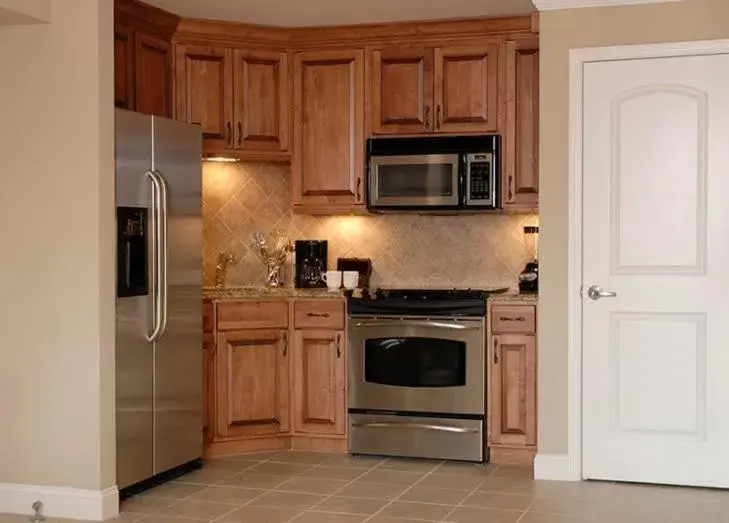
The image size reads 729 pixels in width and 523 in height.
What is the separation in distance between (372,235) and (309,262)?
1.39ft

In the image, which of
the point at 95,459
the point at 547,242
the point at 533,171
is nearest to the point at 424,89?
the point at 533,171

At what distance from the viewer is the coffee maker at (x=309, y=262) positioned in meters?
6.32

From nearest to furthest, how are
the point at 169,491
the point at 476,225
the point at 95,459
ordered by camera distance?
the point at 95,459 < the point at 169,491 < the point at 476,225

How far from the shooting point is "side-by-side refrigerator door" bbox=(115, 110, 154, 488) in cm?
466

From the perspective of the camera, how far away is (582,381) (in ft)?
16.8

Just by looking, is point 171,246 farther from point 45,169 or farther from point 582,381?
point 582,381

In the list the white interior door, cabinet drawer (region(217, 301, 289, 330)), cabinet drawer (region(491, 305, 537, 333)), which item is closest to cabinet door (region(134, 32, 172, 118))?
cabinet drawer (region(217, 301, 289, 330))

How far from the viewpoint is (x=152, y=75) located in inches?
220

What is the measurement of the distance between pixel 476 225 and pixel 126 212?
227 cm

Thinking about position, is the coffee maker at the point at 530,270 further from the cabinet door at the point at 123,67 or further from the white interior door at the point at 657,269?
the cabinet door at the point at 123,67

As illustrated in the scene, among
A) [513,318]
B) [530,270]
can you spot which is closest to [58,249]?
[513,318]

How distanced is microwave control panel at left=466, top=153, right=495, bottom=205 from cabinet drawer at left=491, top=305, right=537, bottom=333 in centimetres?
64

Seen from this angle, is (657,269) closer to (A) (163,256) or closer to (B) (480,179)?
(B) (480,179)

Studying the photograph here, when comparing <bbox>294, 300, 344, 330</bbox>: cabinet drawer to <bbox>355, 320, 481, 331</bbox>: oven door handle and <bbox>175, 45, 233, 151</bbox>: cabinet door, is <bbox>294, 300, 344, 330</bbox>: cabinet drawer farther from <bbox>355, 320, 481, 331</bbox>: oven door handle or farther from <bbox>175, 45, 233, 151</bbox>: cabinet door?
<bbox>175, 45, 233, 151</bbox>: cabinet door
